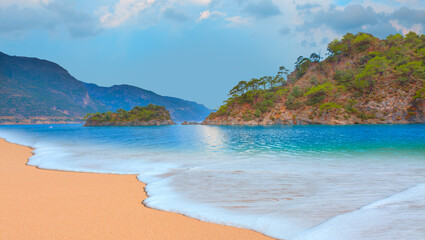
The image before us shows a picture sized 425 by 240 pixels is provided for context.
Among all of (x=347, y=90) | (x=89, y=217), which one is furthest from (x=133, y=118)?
(x=89, y=217)

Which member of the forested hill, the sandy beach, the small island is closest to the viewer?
the sandy beach

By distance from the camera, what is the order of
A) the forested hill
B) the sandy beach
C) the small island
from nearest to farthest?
the sandy beach < the forested hill < the small island

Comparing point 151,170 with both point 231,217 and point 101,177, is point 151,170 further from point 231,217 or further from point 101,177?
point 231,217

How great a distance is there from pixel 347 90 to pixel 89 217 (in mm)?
119397

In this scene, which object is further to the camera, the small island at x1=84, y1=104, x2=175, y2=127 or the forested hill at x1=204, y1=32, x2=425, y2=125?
the small island at x1=84, y1=104, x2=175, y2=127

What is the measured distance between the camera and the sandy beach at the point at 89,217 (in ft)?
15.0

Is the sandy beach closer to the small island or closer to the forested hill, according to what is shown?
the forested hill

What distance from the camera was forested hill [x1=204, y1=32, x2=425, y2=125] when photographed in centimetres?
8788

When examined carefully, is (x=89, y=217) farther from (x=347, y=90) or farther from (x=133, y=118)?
(x=133, y=118)

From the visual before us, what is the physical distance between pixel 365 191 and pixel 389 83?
113 metres

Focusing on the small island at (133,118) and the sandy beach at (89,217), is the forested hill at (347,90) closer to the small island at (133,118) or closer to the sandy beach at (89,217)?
the small island at (133,118)

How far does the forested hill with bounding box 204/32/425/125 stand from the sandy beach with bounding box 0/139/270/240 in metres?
98.6

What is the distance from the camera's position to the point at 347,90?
10331 centimetres

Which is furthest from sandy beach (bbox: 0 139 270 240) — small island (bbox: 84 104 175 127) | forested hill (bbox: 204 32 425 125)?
small island (bbox: 84 104 175 127)
